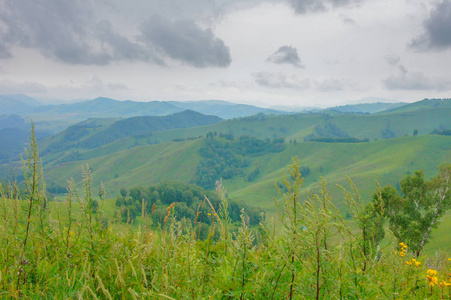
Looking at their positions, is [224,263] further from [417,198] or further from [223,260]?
[417,198]

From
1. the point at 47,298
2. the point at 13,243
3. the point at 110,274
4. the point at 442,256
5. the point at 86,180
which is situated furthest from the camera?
the point at 442,256

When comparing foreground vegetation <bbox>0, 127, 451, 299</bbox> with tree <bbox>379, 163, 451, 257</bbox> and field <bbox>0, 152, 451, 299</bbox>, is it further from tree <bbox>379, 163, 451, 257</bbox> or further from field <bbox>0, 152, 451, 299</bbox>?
tree <bbox>379, 163, 451, 257</bbox>

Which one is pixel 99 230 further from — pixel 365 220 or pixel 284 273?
pixel 365 220

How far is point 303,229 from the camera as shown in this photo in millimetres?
2506

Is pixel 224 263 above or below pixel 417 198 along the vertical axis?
above

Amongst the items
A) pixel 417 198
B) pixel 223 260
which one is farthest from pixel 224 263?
pixel 417 198

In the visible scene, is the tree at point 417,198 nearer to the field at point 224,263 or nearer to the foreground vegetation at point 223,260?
the field at point 224,263

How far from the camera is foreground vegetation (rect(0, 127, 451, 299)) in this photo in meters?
2.32

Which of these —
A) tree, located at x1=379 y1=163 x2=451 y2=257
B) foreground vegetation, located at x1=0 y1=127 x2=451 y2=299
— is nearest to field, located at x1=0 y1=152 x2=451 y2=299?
foreground vegetation, located at x1=0 y1=127 x2=451 y2=299

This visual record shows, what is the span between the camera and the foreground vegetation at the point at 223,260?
2.32 m

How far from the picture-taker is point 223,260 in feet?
10.2

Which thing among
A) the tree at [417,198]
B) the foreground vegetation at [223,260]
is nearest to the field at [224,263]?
the foreground vegetation at [223,260]

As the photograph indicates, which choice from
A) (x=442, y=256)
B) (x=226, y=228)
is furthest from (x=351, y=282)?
(x=442, y=256)

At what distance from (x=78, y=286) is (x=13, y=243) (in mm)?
1467
